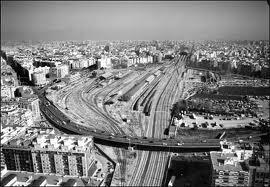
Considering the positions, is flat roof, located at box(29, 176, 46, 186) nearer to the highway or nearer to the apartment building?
the apartment building

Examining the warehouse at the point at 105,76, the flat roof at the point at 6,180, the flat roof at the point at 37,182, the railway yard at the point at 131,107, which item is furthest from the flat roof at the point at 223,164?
the warehouse at the point at 105,76

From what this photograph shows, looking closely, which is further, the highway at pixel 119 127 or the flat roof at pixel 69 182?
the highway at pixel 119 127

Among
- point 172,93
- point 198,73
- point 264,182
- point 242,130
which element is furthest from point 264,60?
point 264,182

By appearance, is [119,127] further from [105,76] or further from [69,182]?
[105,76]

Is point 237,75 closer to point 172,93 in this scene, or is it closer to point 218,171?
point 172,93

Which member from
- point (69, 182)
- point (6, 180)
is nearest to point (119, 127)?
point (69, 182)


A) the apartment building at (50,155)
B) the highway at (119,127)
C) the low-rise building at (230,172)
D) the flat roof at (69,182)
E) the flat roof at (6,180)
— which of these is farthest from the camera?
the highway at (119,127)

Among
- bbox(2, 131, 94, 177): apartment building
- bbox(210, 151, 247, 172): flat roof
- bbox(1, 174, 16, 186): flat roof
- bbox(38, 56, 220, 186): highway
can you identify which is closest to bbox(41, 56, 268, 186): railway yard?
bbox(38, 56, 220, 186): highway

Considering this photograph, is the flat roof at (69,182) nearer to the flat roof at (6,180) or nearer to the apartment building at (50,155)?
the apartment building at (50,155)

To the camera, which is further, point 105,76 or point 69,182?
point 105,76
